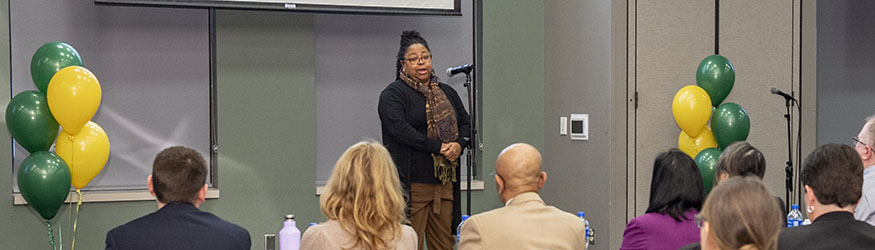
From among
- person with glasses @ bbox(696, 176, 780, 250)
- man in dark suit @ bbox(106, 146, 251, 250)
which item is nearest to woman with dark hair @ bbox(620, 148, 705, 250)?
person with glasses @ bbox(696, 176, 780, 250)

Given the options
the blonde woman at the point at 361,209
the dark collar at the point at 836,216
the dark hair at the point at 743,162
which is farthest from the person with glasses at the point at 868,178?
the blonde woman at the point at 361,209

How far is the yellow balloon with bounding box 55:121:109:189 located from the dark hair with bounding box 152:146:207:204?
5.82 feet

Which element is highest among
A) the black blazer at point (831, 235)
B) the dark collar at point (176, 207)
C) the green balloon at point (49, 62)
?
the green balloon at point (49, 62)

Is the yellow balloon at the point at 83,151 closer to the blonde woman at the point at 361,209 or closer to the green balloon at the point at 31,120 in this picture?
the green balloon at the point at 31,120

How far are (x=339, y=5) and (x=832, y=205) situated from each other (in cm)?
295

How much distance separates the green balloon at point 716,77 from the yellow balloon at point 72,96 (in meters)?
2.99

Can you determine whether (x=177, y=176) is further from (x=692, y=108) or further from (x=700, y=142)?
(x=700, y=142)

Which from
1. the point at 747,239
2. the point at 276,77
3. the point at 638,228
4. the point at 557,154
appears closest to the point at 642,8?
the point at 557,154

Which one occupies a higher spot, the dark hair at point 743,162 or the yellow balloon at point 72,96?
the yellow balloon at point 72,96

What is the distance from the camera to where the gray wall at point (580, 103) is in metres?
4.55

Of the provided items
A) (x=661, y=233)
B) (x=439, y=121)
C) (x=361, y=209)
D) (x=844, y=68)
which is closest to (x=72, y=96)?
(x=439, y=121)

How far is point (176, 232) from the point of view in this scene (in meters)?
2.08

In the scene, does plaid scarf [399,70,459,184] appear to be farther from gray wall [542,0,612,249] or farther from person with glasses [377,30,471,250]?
gray wall [542,0,612,249]

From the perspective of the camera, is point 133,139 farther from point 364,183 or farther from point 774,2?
point 774,2
